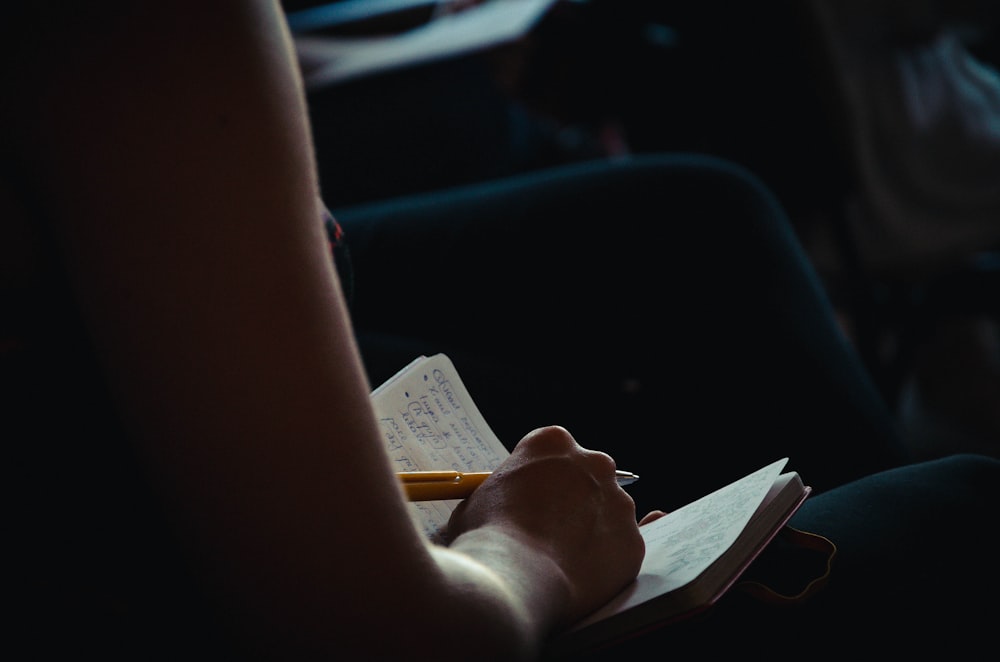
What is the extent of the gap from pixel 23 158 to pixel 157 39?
0.07m

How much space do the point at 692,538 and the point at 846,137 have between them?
4.35ft

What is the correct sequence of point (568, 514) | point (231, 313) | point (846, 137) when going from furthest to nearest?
point (846, 137) → point (568, 514) → point (231, 313)

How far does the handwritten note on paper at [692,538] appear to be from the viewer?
0.49m

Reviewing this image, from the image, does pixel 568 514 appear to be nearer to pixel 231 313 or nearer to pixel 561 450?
pixel 561 450

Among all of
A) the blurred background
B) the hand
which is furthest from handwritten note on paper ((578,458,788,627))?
the blurred background

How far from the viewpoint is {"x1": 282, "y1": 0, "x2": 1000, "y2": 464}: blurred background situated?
1664 millimetres

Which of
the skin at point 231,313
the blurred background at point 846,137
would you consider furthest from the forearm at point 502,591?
the blurred background at point 846,137

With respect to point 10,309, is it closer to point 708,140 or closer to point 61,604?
point 61,604

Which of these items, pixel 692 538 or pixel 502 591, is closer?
pixel 502 591

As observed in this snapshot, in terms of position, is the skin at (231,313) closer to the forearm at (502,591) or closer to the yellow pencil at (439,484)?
the forearm at (502,591)

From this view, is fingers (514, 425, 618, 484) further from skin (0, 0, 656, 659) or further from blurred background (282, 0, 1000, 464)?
blurred background (282, 0, 1000, 464)

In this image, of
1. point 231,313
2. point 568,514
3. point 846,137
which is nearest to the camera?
point 231,313

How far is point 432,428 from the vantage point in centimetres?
61

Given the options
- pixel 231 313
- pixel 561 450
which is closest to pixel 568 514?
pixel 561 450
